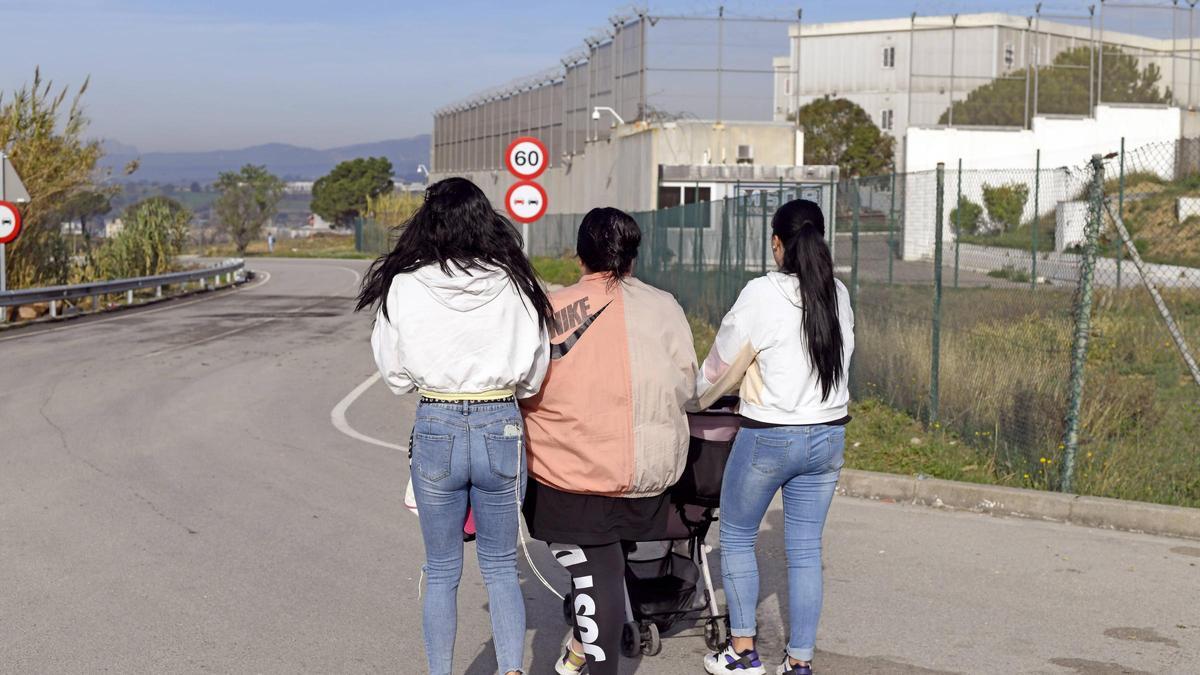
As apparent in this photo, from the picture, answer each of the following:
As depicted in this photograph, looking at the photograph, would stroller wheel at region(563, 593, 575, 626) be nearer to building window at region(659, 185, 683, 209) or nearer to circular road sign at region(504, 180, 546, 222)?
circular road sign at region(504, 180, 546, 222)

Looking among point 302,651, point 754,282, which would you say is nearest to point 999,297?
point 754,282

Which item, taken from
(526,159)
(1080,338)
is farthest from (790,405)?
(526,159)

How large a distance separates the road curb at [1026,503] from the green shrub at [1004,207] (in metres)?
6.78

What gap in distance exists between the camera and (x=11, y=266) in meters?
26.3

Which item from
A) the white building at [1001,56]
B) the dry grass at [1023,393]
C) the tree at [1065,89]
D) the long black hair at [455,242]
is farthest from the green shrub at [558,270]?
the long black hair at [455,242]

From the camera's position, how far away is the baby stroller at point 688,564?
551 cm

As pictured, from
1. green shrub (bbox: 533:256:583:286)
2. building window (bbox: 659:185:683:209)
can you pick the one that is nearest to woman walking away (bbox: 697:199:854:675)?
green shrub (bbox: 533:256:583:286)

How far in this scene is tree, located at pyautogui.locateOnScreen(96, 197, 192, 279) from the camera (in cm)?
3247

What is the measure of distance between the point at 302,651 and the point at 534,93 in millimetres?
63589

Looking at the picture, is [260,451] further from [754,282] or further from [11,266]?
[11,266]

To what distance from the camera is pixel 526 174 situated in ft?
66.5

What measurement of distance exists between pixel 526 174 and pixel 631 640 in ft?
49.5

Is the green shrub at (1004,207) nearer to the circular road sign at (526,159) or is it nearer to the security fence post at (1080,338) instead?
the security fence post at (1080,338)

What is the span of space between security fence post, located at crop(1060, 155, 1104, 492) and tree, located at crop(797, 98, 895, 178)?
5868 cm
